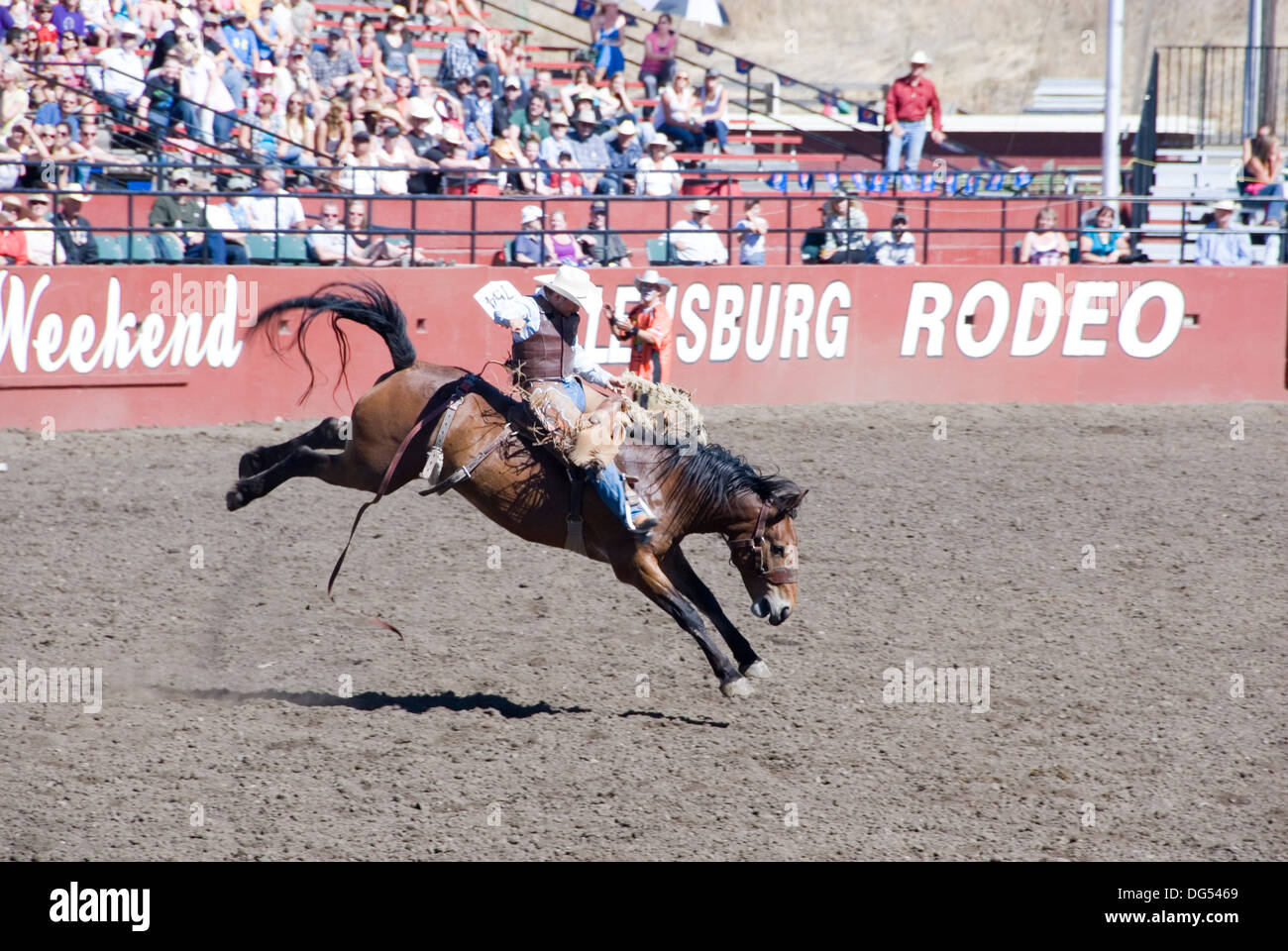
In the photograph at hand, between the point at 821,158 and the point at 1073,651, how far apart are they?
1406 cm

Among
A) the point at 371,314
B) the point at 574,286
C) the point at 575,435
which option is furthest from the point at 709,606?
the point at 371,314

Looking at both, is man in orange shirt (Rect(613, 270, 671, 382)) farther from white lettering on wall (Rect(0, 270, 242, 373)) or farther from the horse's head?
the horse's head

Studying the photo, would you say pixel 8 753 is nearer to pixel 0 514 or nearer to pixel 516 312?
pixel 516 312

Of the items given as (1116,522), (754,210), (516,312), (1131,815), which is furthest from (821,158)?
(1131,815)

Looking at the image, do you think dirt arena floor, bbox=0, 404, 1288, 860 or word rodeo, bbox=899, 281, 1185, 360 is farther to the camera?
word rodeo, bbox=899, 281, 1185, 360

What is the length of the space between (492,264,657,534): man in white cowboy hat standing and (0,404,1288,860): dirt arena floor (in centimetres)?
114

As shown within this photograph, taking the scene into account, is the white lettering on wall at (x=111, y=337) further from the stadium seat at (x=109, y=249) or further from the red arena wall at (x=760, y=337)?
the stadium seat at (x=109, y=249)

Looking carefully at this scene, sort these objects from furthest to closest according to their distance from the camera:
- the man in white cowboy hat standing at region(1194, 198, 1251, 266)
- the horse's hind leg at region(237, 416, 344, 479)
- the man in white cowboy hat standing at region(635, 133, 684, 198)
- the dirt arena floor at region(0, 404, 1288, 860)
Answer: the man in white cowboy hat standing at region(635, 133, 684, 198)
the man in white cowboy hat standing at region(1194, 198, 1251, 266)
the horse's hind leg at region(237, 416, 344, 479)
the dirt arena floor at region(0, 404, 1288, 860)

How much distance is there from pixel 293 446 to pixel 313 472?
0.19m

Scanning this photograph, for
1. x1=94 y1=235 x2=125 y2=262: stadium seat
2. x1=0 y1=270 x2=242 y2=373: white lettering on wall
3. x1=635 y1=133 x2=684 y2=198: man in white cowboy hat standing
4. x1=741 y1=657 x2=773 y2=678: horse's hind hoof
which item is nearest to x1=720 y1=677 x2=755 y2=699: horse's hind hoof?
x1=741 y1=657 x2=773 y2=678: horse's hind hoof

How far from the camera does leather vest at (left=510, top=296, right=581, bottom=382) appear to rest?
7.47 m

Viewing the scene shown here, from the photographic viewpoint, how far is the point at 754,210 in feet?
51.4

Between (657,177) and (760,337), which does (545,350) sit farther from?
(657,177)

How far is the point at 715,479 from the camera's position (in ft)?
23.8
